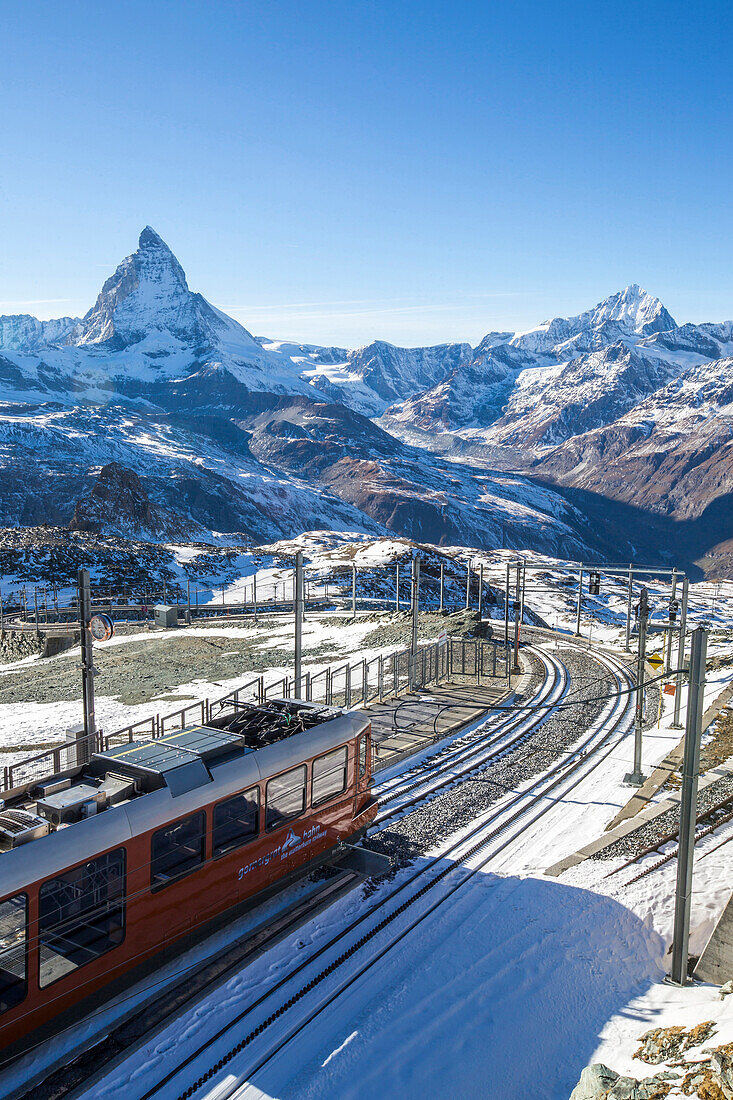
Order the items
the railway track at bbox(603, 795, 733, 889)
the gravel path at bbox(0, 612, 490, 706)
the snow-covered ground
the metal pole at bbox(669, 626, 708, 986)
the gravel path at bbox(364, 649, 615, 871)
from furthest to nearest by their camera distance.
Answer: the gravel path at bbox(0, 612, 490, 706) → the gravel path at bbox(364, 649, 615, 871) → the railway track at bbox(603, 795, 733, 889) → the metal pole at bbox(669, 626, 708, 986) → the snow-covered ground

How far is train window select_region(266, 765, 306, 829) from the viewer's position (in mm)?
→ 12625

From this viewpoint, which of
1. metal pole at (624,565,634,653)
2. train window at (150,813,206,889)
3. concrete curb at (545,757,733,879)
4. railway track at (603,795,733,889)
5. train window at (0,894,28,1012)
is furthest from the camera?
metal pole at (624,565,634,653)

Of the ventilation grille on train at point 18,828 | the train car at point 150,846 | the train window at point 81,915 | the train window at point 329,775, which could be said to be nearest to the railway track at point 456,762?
the train window at point 329,775

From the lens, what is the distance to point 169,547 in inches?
3558

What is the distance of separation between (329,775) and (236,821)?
2.52m

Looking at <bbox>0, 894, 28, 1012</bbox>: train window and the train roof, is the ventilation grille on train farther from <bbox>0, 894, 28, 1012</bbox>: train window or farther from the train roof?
<bbox>0, 894, 28, 1012</bbox>: train window

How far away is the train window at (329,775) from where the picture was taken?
13.7 meters

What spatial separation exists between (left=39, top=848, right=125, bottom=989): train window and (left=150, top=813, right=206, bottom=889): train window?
2.05ft

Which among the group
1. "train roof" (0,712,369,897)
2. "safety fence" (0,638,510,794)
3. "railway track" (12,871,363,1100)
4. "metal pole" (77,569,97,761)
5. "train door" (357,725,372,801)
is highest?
"metal pole" (77,569,97,761)

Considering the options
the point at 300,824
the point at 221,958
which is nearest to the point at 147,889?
the point at 221,958

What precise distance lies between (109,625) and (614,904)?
11.9m

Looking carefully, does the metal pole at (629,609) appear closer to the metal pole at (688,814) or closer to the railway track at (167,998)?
the metal pole at (688,814)

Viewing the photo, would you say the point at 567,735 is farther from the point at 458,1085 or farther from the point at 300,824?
the point at 458,1085

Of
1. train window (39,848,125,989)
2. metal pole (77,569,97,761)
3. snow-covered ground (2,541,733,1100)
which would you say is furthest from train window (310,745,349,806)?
metal pole (77,569,97,761)
